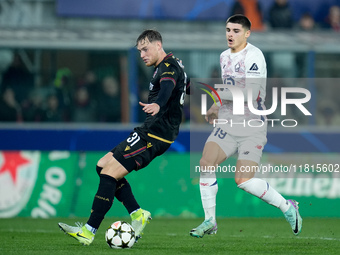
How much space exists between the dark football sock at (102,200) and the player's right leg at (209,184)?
1029 millimetres

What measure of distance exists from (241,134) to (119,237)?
177cm

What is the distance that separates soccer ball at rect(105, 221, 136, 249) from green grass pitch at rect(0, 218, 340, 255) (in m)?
0.10

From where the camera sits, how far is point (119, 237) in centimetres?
805

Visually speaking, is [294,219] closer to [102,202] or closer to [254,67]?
[254,67]

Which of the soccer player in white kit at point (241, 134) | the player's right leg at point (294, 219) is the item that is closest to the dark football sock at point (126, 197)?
the soccer player in white kit at point (241, 134)

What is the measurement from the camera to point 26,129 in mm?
15711

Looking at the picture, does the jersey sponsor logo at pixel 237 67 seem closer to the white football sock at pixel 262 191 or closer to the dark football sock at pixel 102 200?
the white football sock at pixel 262 191

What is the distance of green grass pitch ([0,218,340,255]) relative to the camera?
7.94m

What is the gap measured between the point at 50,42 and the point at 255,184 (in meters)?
9.12

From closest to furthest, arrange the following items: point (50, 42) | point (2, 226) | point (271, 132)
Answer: point (2, 226), point (271, 132), point (50, 42)

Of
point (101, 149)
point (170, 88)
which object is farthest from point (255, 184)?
point (101, 149)

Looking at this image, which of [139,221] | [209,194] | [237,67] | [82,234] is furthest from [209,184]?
[82,234]

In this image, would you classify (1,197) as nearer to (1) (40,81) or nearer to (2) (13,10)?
(1) (40,81)

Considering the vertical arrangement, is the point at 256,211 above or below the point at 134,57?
below
